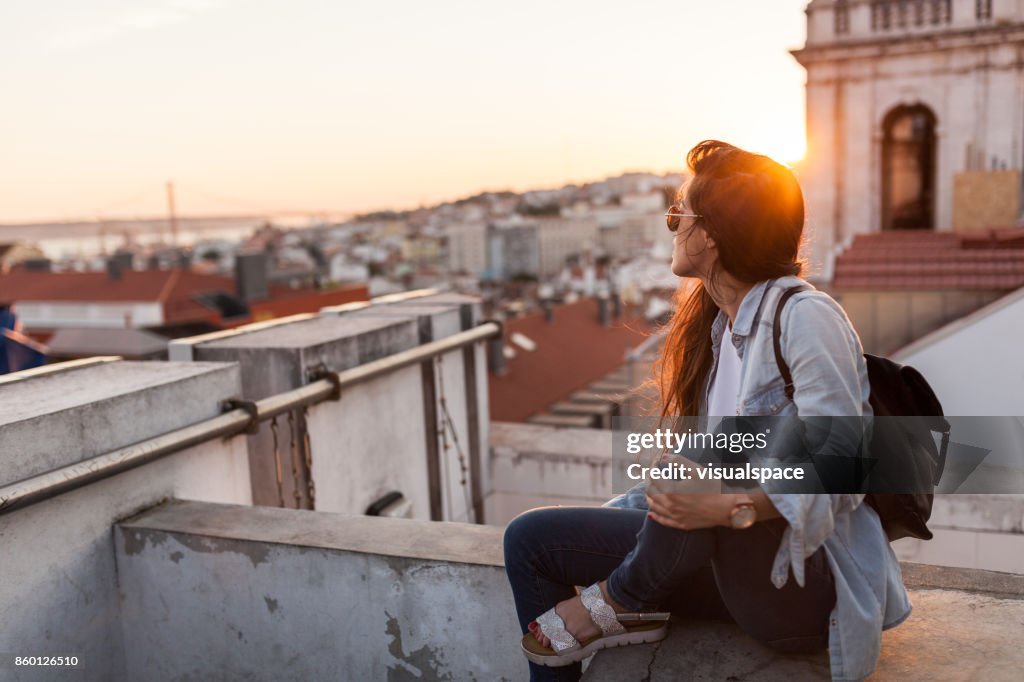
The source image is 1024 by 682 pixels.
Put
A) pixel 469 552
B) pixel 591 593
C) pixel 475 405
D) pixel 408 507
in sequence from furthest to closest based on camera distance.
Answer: pixel 475 405
pixel 408 507
pixel 469 552
pixel 591 593

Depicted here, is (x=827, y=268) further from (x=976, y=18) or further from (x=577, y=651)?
(x=577, y=651)

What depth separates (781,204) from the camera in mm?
2451

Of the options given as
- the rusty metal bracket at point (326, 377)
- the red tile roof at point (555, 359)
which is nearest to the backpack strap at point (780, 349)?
the rusty metal bracket at point (326, 377)

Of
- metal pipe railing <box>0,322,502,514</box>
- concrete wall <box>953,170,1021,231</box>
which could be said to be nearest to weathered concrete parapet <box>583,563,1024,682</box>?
metal pipe railing <box>0,322,502,514</box>

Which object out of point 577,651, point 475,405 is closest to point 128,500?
point 577,651

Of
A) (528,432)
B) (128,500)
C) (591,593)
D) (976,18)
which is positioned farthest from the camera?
(976,18)

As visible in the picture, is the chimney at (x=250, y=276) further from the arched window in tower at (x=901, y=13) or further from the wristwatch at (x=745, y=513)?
the wristwatch at (x=745, y=513)

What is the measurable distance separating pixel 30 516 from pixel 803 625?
2514 millimetres

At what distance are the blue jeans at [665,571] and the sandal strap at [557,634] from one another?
8cm

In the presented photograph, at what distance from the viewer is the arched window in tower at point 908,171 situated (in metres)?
14.3

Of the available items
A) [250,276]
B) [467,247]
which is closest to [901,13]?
[250,276]

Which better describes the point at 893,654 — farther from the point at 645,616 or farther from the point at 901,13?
the point at 901,13

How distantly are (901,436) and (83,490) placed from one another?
→ 2.75m

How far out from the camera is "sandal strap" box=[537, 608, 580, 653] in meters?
2.61
